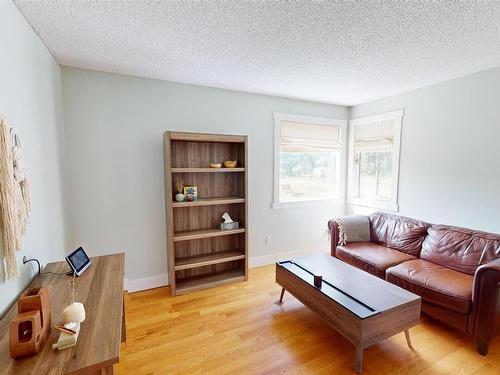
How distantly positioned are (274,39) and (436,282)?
244 centimetres

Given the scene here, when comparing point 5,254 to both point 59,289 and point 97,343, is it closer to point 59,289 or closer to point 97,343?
point 59,289

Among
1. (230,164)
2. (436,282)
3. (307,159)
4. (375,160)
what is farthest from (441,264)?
(230,164)

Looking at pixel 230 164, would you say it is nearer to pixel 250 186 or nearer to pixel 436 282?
pixel 250 186

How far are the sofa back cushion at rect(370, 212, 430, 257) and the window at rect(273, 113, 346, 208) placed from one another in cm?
90

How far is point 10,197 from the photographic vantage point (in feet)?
4.09

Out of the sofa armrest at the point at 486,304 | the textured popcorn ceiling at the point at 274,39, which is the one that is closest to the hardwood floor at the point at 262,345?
the sofa armrest at the point at 486,304

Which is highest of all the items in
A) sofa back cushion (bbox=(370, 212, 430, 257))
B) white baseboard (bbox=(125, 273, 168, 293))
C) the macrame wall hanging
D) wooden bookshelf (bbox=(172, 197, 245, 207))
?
the macrame wall hanging

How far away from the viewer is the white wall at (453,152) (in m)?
2.55

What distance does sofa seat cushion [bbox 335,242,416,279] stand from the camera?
105 inches

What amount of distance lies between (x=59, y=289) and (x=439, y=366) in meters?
2.58

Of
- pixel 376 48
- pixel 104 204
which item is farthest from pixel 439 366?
pixel 104 204

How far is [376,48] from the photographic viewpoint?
2.09m

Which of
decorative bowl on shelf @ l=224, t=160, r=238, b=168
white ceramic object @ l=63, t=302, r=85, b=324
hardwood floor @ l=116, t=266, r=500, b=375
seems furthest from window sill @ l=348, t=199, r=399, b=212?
white ceramic object @ l=63, t=302, r=85, b=324

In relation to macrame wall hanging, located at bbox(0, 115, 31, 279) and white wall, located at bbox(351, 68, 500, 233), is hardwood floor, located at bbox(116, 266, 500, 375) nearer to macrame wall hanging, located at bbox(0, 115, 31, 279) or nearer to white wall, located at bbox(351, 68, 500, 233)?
macrame wall hanging, located at bbox(0, 115, 31, 279)
